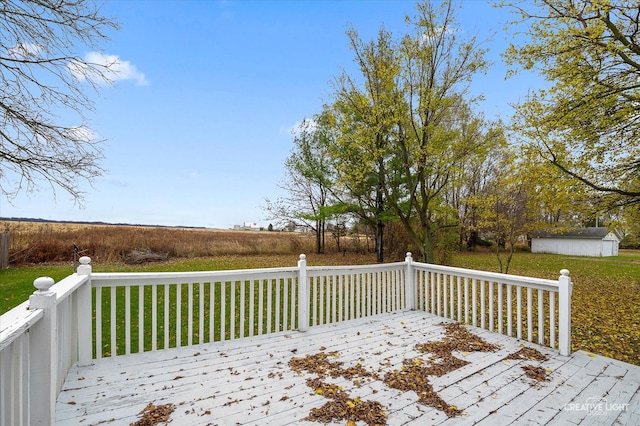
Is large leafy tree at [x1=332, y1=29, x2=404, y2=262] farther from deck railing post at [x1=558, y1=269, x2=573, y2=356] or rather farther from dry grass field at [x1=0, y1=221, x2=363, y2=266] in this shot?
dry grass field at [x1=0, y1=221, x2=363, y2=266]

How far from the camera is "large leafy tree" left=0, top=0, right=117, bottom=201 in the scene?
14.9ft

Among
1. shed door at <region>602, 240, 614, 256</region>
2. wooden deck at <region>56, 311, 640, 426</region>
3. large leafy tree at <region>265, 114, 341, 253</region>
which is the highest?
Result: large leafy tree at <region>265, 114, 341, 253</region>

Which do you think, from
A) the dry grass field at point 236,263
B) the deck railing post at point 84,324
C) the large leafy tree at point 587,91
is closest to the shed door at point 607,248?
the dry grass field at point 236,263

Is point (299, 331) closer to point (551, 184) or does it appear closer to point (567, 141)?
point (551, 184)

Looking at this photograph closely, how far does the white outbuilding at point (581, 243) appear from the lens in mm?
20766

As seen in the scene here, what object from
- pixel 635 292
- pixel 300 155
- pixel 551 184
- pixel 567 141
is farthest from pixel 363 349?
pixel 300 155

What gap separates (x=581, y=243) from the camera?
21578 mm

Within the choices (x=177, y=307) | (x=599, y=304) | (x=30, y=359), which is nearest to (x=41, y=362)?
Result: (x=30, y=359)

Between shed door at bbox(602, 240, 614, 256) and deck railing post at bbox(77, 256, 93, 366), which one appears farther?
shed door at bbox(602, 240, 614, 256)

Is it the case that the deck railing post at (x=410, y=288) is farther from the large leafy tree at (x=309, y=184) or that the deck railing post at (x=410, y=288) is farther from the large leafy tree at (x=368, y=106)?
the large leafy tree at (x=309, y=184)

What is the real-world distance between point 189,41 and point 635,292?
12708 mm

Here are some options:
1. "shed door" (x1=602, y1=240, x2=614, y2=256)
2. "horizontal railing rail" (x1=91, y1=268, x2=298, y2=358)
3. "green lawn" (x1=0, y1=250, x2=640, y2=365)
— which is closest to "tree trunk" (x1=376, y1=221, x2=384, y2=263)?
"green lawn" (x1=0, y1=250, x2=640, y2=365)

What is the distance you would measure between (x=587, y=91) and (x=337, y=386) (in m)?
7.26

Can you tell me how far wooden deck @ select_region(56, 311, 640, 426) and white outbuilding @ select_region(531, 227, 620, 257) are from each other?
2242 cm
